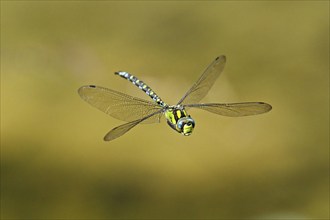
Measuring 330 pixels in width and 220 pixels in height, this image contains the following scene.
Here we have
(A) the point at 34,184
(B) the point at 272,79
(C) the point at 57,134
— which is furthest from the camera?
(B) the point at 272,79

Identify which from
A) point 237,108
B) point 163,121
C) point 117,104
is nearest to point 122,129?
point 117,104

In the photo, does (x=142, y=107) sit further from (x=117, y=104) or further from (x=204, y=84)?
(x=204, y=84)

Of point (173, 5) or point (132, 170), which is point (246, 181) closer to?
point (132, 170)

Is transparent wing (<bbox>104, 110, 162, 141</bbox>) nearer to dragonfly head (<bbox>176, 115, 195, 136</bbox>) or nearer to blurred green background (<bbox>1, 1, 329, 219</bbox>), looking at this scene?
dragonfly head (<bbox>176, 115, 195, 136</bbox>)

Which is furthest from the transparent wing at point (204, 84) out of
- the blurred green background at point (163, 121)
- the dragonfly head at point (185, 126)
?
the blurred green background at point (163, 121)

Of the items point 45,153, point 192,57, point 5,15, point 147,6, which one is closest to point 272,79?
point 192,57

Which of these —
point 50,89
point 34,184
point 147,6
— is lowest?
point 34,184
